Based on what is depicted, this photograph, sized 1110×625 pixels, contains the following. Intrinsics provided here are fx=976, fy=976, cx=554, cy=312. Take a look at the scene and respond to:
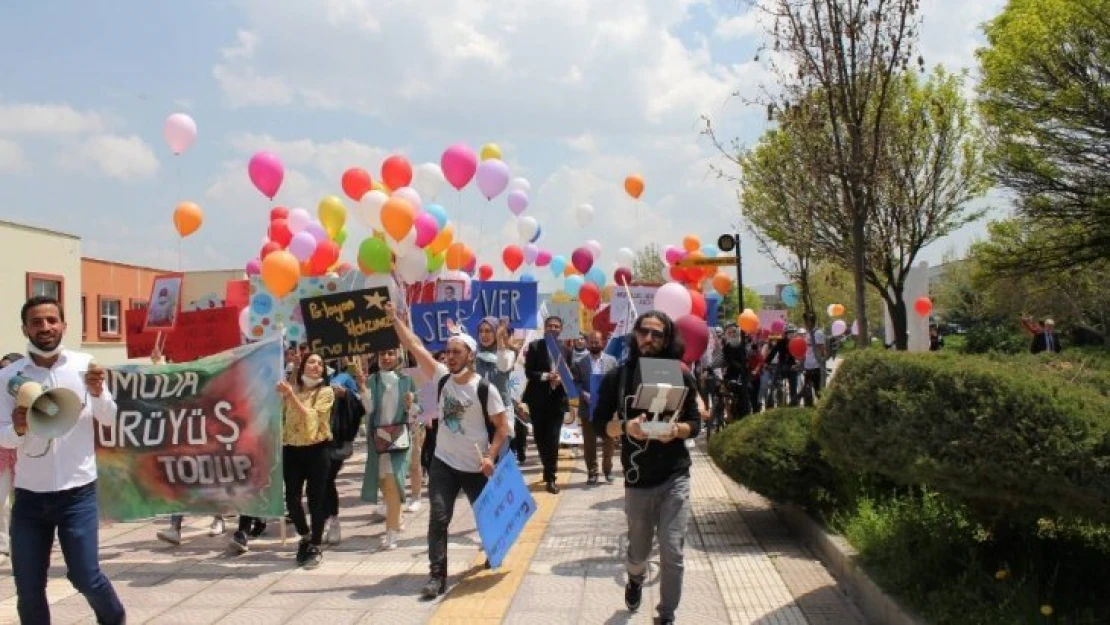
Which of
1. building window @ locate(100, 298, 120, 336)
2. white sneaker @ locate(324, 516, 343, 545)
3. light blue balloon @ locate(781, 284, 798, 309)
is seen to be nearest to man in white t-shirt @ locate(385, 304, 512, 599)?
white sneaker @ locate(324, 516, 343, 545)

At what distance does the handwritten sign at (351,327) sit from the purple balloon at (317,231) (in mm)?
7100

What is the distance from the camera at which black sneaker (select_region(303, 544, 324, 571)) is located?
7164mm

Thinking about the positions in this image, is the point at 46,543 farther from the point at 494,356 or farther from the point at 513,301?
the point at 513,301

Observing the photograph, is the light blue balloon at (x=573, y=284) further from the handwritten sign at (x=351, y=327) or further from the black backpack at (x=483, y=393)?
the black backpack at (x=483, y=393)

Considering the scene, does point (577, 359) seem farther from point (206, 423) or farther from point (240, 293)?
point (240, 293)

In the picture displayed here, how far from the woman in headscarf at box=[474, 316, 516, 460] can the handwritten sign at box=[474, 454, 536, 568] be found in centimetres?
282

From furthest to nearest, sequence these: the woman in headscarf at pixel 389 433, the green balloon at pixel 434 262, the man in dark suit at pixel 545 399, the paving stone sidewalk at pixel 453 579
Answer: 1. the green balloon at pixel 434 262
2. the man in dark suit at pixel 545 399
3. the woman in headscarf at pixel 389 433
4. the paving stone sidewalk at pixel 453 579

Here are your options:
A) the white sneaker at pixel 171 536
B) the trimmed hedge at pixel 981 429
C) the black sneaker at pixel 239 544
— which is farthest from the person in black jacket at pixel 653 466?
the white sneaker at pixel 171 536

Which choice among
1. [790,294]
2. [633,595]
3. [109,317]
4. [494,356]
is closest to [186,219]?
[494,356]

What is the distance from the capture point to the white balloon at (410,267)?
13898 mm

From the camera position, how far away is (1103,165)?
16.0 meters

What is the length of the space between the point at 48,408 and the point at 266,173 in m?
9.75

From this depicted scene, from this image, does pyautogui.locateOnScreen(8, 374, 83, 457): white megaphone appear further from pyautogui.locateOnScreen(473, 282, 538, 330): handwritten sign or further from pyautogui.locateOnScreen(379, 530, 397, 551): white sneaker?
pyautogui.locateOnScreen(473, 282, 538, 330): handwritten sign

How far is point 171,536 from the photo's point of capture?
8.05 meters
